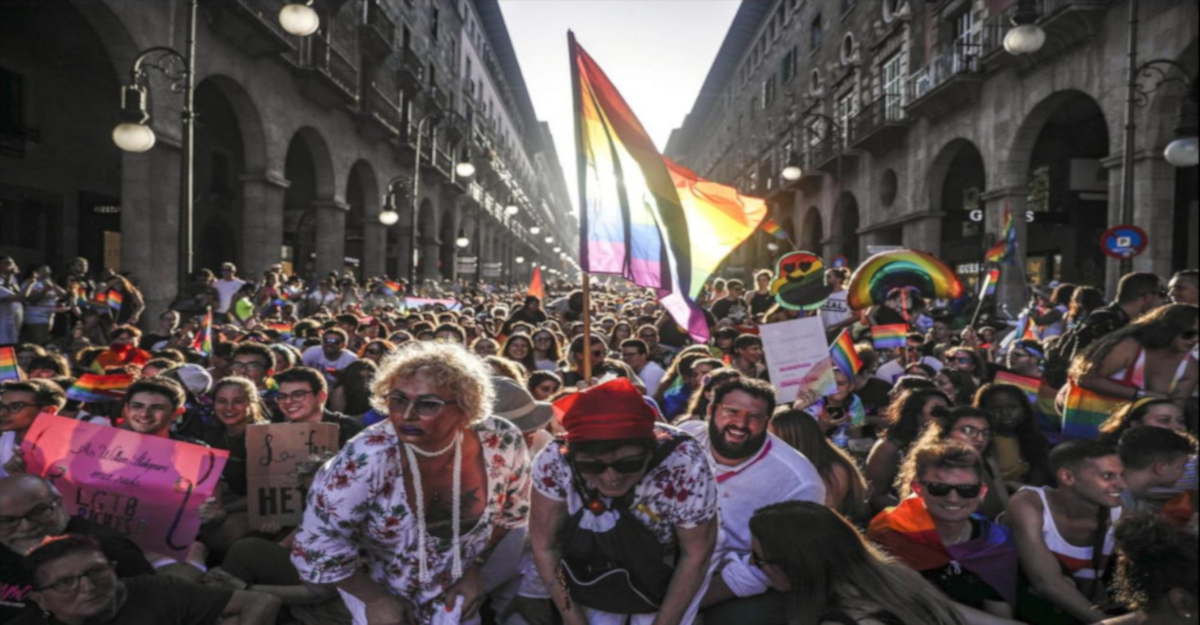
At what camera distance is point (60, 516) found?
11.7ft

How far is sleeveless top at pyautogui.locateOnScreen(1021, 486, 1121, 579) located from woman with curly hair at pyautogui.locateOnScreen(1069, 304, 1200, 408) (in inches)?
74.3

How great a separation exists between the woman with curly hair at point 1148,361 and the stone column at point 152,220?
1364 centimetres

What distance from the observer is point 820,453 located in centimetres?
423

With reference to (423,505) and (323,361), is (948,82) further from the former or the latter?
(423,505)

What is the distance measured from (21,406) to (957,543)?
5.19 metres

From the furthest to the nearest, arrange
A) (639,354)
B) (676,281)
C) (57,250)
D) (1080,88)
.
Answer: (57,250), (1080,88), (639,354), (676,281)

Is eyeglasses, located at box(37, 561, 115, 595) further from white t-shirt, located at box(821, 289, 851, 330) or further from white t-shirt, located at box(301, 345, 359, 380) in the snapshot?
white t-shirt, located at box(821, 289, 851, 330)

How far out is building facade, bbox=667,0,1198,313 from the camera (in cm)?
1464

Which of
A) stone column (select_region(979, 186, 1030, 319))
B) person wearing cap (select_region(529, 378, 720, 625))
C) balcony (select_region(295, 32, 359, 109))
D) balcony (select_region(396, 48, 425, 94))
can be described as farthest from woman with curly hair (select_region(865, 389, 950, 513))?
balcony (select_region(396, 48, 425, 94))

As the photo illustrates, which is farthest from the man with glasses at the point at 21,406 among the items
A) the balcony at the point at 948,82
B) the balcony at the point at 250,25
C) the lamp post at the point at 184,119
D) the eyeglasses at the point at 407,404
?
the balcony at the point at 948,82

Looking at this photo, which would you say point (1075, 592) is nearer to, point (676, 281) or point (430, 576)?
point (430, 576)

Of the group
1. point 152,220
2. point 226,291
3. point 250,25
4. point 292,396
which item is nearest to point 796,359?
point 292,396

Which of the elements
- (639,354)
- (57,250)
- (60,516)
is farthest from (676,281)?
(57,250)

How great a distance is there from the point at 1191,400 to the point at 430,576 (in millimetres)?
4781
